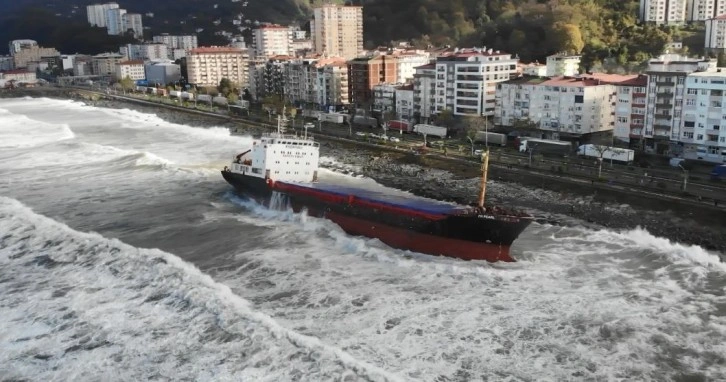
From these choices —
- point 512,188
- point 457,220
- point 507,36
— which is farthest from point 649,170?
point 507,36

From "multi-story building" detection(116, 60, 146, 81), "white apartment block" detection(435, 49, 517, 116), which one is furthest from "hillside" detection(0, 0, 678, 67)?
"multi-story building" detection(116, 60, 146, 81)

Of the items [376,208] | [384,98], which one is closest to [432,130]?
[384,98]

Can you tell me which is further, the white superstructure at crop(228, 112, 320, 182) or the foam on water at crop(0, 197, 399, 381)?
the white superstructure at crop(228, 112, 320, 182)

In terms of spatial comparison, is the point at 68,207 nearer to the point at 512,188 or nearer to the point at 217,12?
the point at 512,188

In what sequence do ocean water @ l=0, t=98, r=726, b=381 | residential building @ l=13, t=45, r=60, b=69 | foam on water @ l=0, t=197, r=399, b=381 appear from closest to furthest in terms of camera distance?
1. foam on water @ l=0, t=197, r=399, b=381
2. ocean water @ l=0, t=98, r=726, b=381
3. residential building @ l=13, t=45, r=60, b=69

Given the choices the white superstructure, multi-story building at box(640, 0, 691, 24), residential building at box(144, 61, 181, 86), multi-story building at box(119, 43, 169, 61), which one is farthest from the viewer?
multi-story building at box(119, 43, 169, 61)

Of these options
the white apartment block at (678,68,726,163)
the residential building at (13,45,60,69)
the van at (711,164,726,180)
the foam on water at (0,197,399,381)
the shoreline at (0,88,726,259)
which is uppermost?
the residential building at (13,45,60,69)

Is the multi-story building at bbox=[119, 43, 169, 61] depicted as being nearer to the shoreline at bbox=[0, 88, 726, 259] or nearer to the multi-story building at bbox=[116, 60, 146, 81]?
the multi-story building at bbox=[116, 60, 146, 81]
